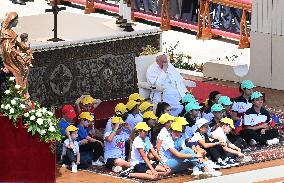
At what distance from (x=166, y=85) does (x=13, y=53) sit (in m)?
4.96

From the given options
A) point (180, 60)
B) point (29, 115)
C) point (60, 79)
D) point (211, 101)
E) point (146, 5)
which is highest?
point (29, 115)

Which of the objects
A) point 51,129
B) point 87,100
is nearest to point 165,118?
point 87,100

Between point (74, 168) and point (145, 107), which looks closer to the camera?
point (74, 168)

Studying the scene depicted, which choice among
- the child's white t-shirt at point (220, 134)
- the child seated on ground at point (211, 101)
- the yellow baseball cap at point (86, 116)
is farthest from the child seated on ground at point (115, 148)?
the child seated on ground at point (211, 101)

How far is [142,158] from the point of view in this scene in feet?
98.9

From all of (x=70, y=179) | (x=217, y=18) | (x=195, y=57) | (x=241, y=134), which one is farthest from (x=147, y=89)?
(x=217, y=18)

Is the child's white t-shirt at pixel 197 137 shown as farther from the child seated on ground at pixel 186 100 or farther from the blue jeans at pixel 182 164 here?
the child seated on ground at pixel 186 100

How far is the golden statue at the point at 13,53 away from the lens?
29594 millimetres

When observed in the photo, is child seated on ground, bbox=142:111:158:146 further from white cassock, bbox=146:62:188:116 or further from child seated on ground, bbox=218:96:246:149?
white cassock, bbox=146:62:188:116

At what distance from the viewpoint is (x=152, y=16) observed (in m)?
45.6

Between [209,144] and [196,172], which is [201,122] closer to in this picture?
[209,144]

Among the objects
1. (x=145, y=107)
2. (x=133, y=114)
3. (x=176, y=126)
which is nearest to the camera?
(x=176, y=126)

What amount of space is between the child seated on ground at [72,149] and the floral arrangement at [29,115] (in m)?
0.70

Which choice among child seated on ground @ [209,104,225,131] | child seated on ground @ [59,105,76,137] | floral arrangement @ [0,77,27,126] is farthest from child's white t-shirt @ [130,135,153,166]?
floral arrangement @ [0,77,27,126]
